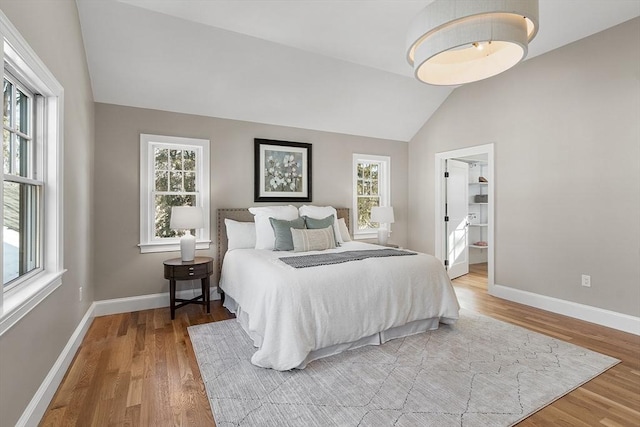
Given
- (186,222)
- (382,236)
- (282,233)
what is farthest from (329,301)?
(382,236)

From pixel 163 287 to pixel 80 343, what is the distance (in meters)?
1.15

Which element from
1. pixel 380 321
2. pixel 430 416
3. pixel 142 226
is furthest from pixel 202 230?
pixel 430 416

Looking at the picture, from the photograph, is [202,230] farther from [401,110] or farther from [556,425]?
[556,425]

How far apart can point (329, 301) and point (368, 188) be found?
11.1 ft

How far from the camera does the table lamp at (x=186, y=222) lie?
363 centimetres

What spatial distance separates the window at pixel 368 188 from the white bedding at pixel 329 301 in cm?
229

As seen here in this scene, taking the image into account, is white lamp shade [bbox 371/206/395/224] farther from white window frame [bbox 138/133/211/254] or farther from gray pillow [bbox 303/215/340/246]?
white window frame [bbox 138/133/211/254]

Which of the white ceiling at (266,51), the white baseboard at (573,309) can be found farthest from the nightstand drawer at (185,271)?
the white baseboard at (573,309)

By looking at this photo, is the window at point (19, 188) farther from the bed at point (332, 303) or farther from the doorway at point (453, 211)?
the doorway at point (453, 211)

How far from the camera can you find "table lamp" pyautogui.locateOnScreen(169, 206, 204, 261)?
11.9ft

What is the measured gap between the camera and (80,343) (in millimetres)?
2883

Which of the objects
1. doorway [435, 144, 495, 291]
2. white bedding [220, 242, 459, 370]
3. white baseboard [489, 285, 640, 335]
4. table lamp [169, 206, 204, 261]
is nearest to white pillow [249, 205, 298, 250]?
white bedding [220, 242, 459, 370]

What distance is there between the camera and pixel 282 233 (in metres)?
3.82

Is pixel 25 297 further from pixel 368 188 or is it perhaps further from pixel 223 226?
pixel 368 188
